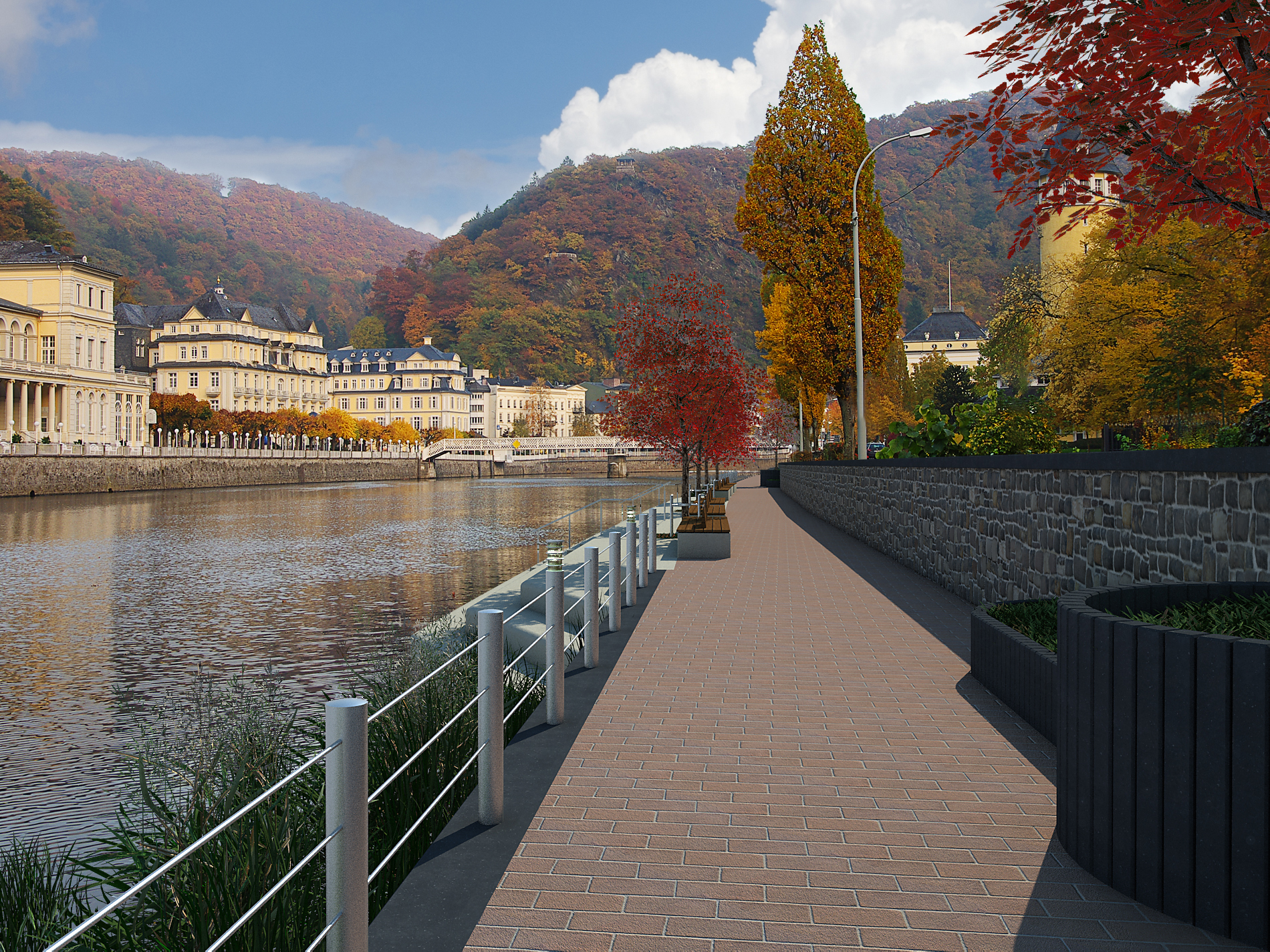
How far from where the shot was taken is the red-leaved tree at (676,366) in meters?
27.1

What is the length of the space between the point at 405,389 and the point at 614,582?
502 feet

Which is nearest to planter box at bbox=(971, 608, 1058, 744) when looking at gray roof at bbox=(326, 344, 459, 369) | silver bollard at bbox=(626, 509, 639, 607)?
silver bollard at bbox=(626, 509, 639, 607)

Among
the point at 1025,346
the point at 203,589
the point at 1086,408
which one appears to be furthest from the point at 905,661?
the point at 1025,346

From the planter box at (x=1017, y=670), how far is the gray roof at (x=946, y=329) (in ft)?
458

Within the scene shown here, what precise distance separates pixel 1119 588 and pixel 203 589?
60.4 ft

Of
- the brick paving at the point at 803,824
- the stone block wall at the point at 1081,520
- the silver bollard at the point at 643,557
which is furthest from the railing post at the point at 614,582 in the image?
the stone block wall at the point at 1081,520

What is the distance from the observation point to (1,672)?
1203 cm

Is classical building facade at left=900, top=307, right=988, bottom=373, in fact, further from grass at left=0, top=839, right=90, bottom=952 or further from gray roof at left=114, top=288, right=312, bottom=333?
grass at left=0, top=839, right=90, bottom=952

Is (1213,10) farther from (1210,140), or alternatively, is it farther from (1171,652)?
(1171,652)

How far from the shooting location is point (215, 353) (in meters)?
128

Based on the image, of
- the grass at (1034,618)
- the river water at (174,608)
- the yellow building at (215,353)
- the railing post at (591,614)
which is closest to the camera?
the grass at (1034,618)

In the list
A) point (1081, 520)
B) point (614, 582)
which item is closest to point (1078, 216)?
point (1081, 520)

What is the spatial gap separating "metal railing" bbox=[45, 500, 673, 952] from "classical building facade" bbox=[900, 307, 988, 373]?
138 meters

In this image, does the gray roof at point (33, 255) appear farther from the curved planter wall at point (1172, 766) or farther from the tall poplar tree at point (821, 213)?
the curved planter wall at point (1172, 766)
